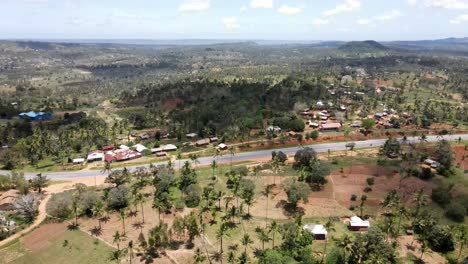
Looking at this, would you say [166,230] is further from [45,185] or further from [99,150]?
[99,150]

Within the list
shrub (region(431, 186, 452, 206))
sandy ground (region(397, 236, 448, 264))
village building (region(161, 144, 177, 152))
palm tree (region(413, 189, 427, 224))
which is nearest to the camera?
sandy ground (region(397, 236, 448, 264))

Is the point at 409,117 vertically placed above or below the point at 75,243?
above

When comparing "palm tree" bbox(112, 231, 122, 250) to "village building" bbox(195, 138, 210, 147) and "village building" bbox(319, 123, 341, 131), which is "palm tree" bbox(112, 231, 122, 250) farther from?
"village building" bbox(319, 123, 341, 131)

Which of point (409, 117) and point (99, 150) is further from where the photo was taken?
point (409, 117)

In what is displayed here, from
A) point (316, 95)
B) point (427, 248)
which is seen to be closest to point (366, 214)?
point (427, 248)

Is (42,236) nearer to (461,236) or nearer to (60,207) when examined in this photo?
(60,207)

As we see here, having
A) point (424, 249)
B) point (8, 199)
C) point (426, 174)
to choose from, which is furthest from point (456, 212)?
point (8, 199)

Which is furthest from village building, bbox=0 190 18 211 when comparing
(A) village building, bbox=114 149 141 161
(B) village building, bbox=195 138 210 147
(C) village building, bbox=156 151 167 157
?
(B) village building, bbox=195 138 210 147
